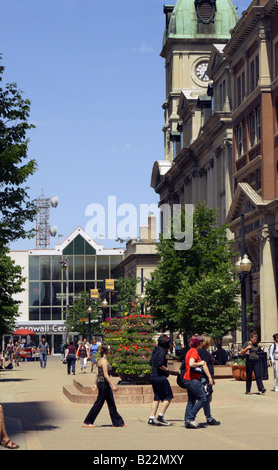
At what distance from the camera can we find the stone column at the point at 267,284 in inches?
2021

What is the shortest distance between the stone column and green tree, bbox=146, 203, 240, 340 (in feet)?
10.1

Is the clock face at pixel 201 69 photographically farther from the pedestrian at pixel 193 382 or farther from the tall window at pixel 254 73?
the pedestrian at pixel 193 382

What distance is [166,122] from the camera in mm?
110375

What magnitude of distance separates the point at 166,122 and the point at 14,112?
92.5m

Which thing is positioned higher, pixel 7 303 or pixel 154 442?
pixel 7 303

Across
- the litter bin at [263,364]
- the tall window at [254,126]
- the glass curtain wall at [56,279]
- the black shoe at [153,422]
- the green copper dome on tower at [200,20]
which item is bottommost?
the black shoe at [153,422]

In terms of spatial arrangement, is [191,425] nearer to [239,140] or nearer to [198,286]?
[198,286]

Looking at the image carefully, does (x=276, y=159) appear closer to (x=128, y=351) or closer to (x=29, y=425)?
(x=128, y=351)

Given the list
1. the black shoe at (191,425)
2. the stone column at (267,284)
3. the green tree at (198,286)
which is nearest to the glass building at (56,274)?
the stone column at (267,284)

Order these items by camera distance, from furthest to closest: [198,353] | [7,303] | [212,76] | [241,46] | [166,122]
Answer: [166,122], [212,76], [241,46], [7,303], [198,353]

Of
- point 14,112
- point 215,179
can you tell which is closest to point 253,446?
point 14,112

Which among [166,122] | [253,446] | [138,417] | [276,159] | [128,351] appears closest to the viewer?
[253,446]

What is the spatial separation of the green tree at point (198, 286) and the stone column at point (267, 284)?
3064mm

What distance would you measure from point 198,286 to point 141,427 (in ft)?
82.2
